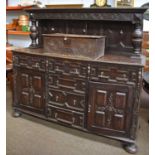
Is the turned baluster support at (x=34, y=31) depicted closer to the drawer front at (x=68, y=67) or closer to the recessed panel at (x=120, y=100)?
the drawer front at (x=68, y=67)

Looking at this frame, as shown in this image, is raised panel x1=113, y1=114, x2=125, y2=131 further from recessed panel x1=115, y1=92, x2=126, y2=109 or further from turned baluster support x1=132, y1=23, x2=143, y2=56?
turned baluster support x1=132, y1=23, x2=143, y2=56

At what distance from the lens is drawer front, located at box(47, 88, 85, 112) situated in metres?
2.17

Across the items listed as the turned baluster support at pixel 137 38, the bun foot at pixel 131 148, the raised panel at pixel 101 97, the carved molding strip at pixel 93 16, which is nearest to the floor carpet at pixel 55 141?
the bun foot at pixel 131 148

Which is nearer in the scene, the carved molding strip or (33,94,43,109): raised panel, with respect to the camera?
the carved molding strip

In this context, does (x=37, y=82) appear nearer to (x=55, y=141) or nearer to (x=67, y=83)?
(x=67, y=83)

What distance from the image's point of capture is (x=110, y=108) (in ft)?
6.64

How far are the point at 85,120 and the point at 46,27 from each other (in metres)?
1.50

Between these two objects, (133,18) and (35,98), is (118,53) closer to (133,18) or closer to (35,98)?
(133,18)

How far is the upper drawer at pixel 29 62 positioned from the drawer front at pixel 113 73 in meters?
0.68

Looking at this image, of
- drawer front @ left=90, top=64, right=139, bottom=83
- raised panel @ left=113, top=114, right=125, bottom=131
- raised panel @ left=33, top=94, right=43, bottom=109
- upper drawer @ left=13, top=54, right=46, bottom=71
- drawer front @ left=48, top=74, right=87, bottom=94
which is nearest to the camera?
drawer front @ left=90, top=64, right=139, bottom=83

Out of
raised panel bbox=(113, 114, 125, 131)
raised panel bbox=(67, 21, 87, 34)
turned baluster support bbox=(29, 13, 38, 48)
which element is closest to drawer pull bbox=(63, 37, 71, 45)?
raised panel bbox=(67, 21, 87, 34)

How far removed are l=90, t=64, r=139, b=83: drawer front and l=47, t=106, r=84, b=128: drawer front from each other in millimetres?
503

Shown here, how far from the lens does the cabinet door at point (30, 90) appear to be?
2.43m

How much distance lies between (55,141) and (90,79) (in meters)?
0.83
